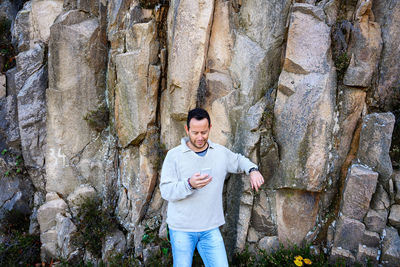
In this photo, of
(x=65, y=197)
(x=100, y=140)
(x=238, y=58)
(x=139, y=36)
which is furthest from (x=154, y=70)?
(x=65, y=197)

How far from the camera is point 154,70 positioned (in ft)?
17.7

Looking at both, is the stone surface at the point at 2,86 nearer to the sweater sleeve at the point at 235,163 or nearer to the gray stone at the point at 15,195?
the gray stone at the point at 15,195

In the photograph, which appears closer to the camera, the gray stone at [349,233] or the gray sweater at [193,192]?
the gray sweater at [193,192]

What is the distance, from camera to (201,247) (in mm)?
3461

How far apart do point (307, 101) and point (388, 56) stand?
1473 millimetres

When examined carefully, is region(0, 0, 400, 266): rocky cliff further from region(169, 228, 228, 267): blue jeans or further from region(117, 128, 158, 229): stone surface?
region(169, 228, 228, 267): blue jeans

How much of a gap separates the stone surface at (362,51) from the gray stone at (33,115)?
6.59 metres

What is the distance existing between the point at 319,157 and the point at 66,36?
19.4 ft

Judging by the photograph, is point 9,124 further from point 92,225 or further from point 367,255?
point 367,255

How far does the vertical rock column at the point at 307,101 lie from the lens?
4203 millimetres

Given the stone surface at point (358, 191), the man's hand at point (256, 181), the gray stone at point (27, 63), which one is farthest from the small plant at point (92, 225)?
the stone surface at point (358, 191)

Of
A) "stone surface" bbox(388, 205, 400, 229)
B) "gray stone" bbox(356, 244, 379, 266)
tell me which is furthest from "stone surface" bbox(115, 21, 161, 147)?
"stone surface" bbox(388, 205, 400, 229)

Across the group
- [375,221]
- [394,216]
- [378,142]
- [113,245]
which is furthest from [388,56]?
[113,245]

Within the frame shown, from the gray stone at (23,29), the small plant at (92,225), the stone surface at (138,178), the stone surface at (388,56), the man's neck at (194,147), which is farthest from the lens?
the gray stone at (23,29)
